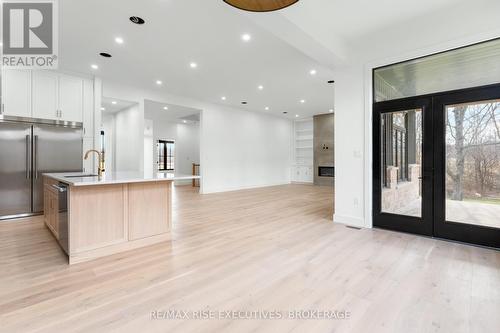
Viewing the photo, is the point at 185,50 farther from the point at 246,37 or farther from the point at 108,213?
the point at 108,213

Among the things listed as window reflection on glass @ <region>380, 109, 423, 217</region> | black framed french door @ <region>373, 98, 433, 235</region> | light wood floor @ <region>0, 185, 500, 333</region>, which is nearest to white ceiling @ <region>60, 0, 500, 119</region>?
black framed french door @ <region>373, 98, 433, 235</region>

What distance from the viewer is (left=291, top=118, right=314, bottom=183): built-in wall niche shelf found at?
11.6 m

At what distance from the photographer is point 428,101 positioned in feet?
11.2

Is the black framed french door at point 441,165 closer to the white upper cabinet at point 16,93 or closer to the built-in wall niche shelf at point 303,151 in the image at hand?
the white upper cabinet at point 16,93

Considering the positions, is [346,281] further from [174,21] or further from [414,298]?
[174,21]

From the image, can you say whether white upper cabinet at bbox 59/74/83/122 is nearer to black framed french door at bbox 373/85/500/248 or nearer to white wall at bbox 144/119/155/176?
white wall at bbox 144/119/155/176

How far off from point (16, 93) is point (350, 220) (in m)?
6.94

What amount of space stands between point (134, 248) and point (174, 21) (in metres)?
3.27

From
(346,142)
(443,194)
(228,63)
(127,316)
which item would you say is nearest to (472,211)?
(443,194)

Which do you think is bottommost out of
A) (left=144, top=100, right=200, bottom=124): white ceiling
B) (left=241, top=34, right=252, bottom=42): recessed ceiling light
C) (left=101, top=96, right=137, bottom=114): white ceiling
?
(left=101, top=96, right=137, bottom=114): white ceiling

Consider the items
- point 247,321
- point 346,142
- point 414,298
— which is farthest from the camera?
point 346,142

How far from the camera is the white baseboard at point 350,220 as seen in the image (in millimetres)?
4027

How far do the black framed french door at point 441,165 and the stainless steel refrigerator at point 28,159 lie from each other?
6.43 m

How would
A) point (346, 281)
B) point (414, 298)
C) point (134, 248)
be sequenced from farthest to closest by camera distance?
point (134, 248), point (346, 281), point (414, 298)
